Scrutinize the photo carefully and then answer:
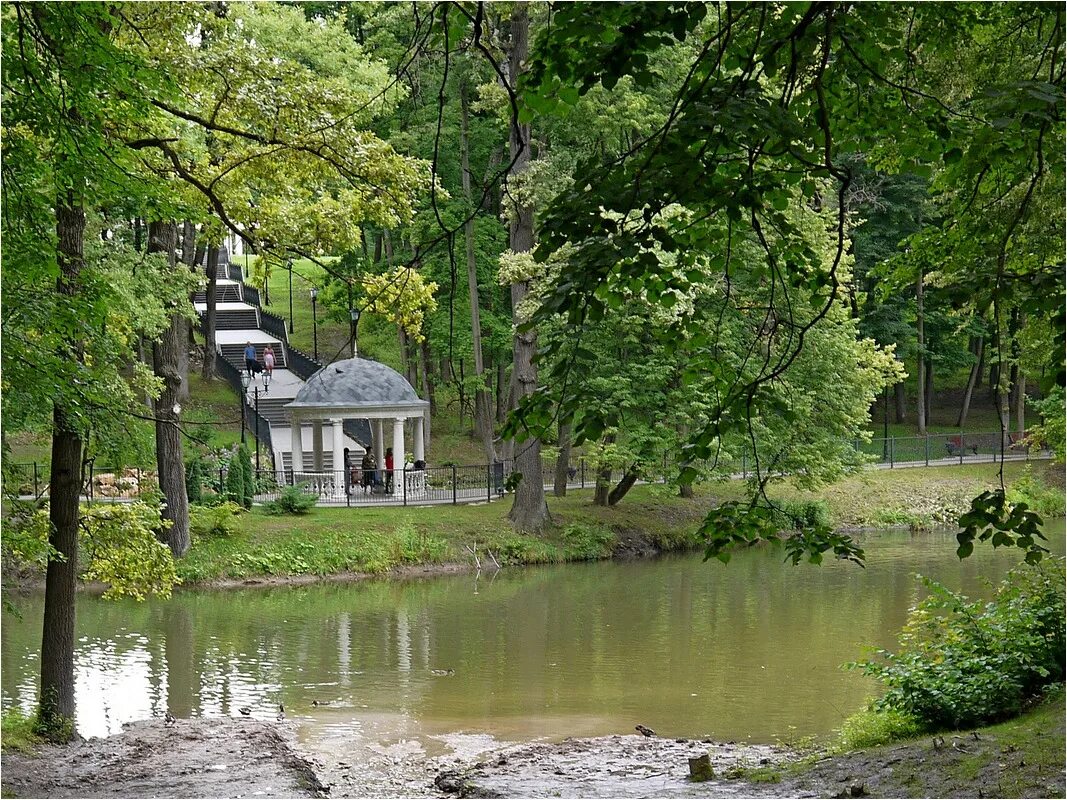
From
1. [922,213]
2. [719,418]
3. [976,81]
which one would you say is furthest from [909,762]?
[922,213]

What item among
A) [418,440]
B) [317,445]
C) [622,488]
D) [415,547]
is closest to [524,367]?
[415,547]

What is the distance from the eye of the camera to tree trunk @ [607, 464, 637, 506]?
2841 centimetres

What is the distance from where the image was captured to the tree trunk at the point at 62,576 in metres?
11.1

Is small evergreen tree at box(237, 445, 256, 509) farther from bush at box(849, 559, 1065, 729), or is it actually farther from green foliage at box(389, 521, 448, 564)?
bush at box(849, 559, 1065, 729)

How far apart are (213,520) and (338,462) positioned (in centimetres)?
680

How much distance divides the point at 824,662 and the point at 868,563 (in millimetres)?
10395

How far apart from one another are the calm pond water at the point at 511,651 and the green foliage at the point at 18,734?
4.89ft

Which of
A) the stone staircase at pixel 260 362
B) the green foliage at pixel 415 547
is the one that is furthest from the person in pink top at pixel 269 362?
the green foliage at pixel 415 547

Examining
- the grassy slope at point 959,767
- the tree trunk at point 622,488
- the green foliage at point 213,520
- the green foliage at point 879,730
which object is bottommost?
the green foliage at point 879,730

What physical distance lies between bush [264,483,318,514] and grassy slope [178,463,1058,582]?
25 centimetres

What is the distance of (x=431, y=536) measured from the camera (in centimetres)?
2622

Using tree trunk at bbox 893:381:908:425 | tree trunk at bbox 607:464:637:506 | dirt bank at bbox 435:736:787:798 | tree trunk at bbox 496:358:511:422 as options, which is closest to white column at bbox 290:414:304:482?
tree trunk at bbox 607:464:637:506

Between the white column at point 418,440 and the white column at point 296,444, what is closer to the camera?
the white column at point 296,444

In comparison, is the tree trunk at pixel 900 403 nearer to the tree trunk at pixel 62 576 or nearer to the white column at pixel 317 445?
the white column at pixel 317 445
